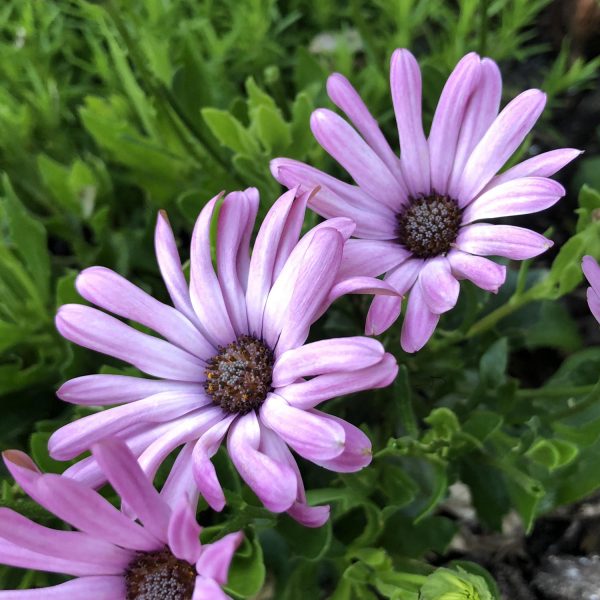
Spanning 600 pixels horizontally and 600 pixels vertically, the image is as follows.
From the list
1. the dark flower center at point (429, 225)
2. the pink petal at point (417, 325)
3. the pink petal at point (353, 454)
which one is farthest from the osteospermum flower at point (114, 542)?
the dark flower center at point (429, 225)

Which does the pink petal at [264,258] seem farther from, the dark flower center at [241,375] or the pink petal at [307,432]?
the pink petal at [307,432]

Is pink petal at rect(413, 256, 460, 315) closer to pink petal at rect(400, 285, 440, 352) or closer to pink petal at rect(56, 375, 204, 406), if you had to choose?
pink petal at rect(400, 285, 440, 352)

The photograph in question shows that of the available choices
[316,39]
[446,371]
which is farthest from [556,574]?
[316,39]

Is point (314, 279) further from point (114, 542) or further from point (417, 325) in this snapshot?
point (114, 542)

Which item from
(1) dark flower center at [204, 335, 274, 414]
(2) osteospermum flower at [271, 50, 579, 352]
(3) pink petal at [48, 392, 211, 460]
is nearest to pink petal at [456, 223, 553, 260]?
(2) osteospermum flower at [271, 50, 579, 352]

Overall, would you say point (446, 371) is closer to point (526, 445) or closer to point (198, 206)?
point (526, 445)
